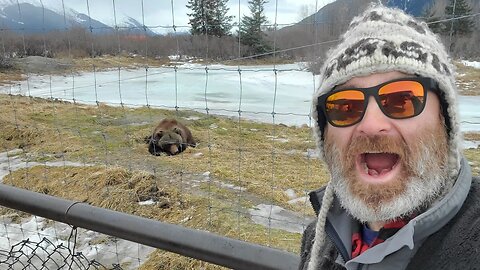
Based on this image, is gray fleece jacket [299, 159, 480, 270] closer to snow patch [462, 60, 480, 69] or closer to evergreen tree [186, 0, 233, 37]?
snow patch [462, 60, 480, 69]

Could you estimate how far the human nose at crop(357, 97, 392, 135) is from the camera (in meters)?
1.16

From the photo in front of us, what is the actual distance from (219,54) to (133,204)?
2086 mm

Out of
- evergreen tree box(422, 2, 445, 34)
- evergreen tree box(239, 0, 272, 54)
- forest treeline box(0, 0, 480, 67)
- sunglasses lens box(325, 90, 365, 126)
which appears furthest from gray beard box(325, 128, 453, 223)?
evergreen tree box(239, 0, 272, 54)

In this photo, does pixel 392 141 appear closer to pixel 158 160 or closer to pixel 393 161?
pixel 393 161

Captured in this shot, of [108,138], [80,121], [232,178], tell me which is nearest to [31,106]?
[80,121]

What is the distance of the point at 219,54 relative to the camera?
3.38m

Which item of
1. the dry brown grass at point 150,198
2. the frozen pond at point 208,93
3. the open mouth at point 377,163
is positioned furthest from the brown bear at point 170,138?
the open mouth at point 377,163

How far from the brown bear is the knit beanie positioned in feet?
24.0

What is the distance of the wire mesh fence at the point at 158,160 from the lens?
3318 millimetres

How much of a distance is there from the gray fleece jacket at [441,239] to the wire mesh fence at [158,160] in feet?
4.77

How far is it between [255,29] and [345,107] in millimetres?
2106

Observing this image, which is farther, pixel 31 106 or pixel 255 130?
pixel 31 106

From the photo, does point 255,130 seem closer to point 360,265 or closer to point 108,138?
point 108,138

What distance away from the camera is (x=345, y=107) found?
4.02ft
